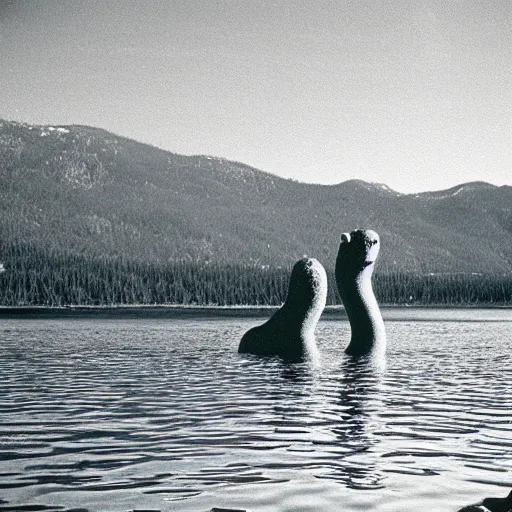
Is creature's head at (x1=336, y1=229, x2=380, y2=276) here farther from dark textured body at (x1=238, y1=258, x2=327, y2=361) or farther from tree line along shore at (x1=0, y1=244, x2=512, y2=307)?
tree line along shore at (x1=0, y1=244, x2=512, y2=307)

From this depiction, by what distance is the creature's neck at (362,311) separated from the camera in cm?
2698

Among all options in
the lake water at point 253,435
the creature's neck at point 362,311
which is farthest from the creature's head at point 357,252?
the lake water at point 253,435

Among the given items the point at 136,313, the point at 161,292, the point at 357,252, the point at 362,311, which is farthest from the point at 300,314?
the point at 161,292

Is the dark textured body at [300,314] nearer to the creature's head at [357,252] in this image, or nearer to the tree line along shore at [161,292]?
the creature's head at [357,252]

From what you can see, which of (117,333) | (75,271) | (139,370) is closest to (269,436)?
(139,370)

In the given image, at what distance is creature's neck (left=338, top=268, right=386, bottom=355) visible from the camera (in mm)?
26984

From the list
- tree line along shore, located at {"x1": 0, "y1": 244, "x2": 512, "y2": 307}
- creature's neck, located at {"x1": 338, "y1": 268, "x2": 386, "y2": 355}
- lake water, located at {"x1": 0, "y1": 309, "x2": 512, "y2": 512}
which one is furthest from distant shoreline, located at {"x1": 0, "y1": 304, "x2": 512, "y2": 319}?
lake water, located at {"x1": 0, "y1": 309, "x2": 512, "y2": 512}

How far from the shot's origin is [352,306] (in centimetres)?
2711

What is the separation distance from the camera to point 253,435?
1348 centimetres

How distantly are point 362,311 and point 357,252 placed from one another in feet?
5.27

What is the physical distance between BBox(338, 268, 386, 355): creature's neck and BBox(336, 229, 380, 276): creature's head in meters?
0.17

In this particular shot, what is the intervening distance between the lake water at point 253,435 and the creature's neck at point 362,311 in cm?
160

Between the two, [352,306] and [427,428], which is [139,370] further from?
[427,428]

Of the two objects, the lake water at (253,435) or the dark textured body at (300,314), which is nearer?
the lake water at (253,435)
